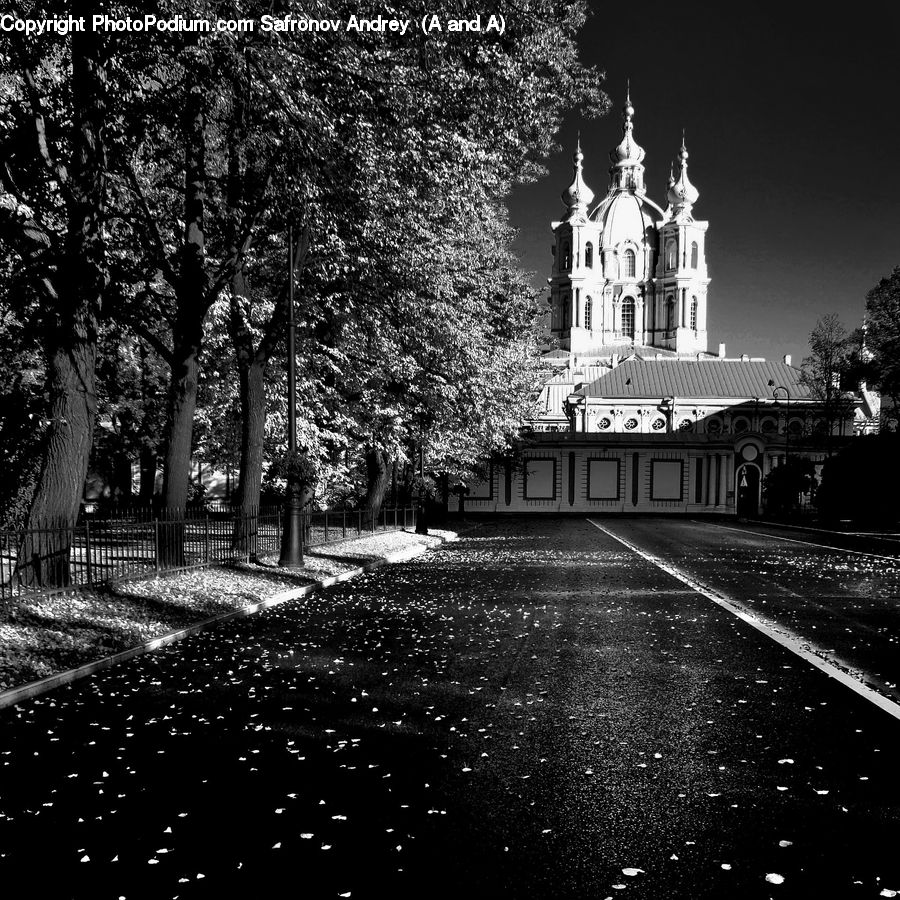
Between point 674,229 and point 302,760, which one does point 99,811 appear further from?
point 674,229

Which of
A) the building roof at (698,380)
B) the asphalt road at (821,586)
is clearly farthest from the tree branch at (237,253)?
the building roof at (698,380)

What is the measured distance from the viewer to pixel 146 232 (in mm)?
16406

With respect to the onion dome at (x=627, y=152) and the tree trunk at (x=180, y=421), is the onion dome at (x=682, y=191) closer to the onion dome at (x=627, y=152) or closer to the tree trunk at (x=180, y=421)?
the onion dome at (x=627, y=152)

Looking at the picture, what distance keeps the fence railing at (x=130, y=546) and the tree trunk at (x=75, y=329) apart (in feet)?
1.54

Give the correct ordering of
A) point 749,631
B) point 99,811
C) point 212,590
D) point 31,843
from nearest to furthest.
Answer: point 31,843
point 99,811
point 749,631
point 212,590

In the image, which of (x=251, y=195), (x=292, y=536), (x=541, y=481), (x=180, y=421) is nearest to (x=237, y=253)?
(x=251, y=195)

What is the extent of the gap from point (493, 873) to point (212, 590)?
10523 millimetres

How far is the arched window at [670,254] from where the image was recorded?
11906 cm

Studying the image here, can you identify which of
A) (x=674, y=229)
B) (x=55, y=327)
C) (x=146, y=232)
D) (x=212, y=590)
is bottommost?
(x=212, y=590)

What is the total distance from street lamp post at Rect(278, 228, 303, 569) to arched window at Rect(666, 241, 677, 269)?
108 meters

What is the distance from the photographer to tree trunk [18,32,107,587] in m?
12.2

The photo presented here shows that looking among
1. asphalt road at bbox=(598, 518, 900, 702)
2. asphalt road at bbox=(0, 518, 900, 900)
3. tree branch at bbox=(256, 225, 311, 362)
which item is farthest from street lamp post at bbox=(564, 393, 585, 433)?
asphalt road at bbox=(0, 518, 900, 900)

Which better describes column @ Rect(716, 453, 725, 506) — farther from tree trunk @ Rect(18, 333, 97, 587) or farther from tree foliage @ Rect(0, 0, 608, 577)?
tree trunk @ Rect(18, 333, 97, 587)

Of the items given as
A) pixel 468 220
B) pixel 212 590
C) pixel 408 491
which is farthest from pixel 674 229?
pixel 212 590
